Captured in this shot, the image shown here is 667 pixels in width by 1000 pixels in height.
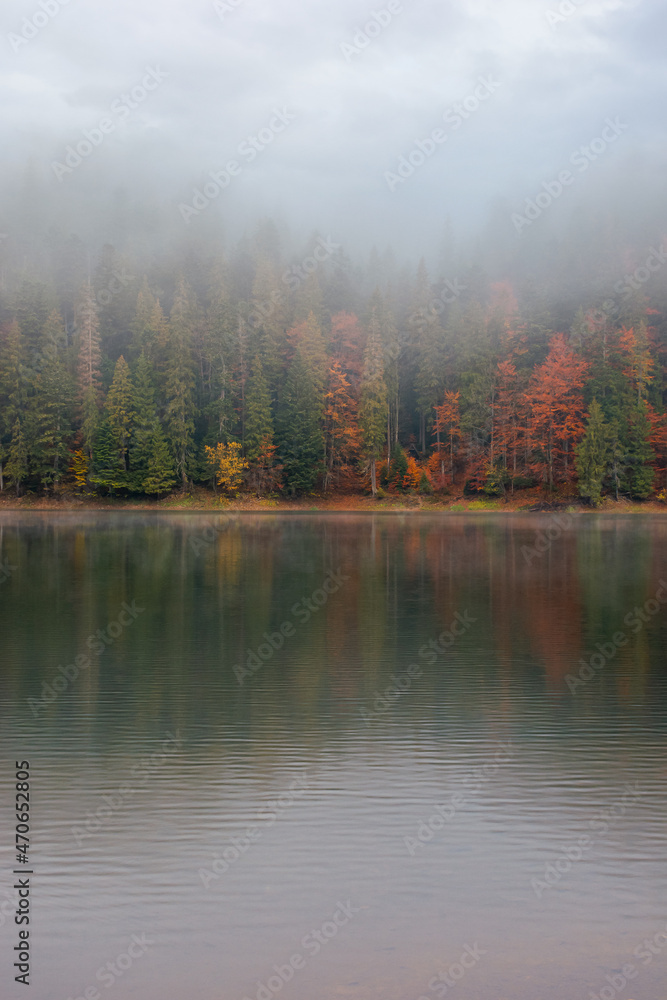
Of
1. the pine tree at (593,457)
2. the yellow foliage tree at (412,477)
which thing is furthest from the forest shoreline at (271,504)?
the pine tree at (593,457)

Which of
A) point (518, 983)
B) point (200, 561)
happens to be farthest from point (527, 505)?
point (518, 983)

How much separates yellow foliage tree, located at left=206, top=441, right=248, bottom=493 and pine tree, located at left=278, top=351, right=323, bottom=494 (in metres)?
4.18

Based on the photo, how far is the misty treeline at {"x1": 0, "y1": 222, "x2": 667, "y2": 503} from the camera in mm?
76750

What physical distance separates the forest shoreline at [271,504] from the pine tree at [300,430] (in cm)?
258

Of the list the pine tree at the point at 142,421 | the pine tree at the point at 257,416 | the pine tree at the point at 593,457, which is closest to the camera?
the pine tree at the point at 593,457

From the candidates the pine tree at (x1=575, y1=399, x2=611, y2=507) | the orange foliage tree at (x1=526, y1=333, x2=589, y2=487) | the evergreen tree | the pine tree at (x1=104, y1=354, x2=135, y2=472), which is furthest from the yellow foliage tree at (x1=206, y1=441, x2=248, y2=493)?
the pine tree at (x1=575, y1=399, x2=611, y2=507)

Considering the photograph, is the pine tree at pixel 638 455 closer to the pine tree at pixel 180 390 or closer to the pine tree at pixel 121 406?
the pine tree at pixel 180 390

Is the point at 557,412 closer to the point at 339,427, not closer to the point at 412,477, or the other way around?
the point at 412,477

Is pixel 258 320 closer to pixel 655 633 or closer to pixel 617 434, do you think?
pixel 617 434

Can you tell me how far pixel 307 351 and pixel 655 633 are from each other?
2652 inches

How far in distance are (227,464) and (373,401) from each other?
1436 centimetres

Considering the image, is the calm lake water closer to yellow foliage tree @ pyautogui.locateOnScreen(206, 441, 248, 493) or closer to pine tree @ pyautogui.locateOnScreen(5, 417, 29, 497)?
yellow foliage tree @ pyautogui.locateOnScreen(206, 441, 248, 493)

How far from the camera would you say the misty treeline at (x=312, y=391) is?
76750 mm

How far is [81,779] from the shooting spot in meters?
8.80
